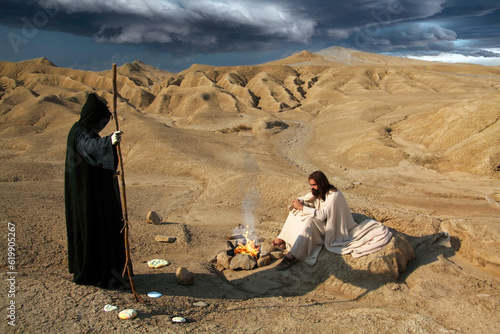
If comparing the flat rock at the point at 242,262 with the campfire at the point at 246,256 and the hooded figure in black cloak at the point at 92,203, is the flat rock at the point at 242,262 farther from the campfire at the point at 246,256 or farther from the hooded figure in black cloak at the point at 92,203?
the hooded figure in black cloak at the point at 92,203

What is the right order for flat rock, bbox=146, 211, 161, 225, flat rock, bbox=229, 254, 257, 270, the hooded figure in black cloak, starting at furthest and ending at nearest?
flat rock, bbox=146, 211, 161, 225, flat rock, bbox=229, 254, 257, 270, the hooded figure in black cloak

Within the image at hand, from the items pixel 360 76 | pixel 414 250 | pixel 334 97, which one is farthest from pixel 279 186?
pixel 360 76

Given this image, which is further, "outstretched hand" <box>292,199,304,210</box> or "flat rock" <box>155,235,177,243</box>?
"flat rock" <box>155,235,177,243</box>

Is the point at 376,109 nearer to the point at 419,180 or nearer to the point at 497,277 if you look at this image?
the point at 419,180

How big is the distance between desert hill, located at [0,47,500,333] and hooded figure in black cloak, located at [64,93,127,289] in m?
0.26

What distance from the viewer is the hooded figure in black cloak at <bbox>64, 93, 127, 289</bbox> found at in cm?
381

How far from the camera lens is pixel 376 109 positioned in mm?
24266

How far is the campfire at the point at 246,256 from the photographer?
5.55 metres

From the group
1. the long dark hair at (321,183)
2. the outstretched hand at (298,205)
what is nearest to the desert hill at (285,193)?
the outstretched hand at (298,205)

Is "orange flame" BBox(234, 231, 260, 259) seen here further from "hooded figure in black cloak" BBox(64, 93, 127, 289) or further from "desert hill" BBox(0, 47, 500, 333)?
"hooded figure in black cloak" BBox(64, 93, 127, 289)

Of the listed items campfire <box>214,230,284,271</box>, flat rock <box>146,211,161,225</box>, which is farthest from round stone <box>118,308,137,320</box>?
flat rock <box>146,211,161,225</box>

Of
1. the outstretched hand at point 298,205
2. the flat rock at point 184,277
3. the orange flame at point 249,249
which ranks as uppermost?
the outstretched hand at point 298,205

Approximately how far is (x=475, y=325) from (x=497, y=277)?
4.97 ft

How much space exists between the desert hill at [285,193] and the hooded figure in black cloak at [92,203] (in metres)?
0.26
